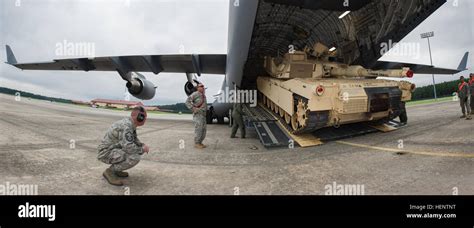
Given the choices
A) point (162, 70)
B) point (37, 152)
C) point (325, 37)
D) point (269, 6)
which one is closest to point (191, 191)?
point (37, 152)

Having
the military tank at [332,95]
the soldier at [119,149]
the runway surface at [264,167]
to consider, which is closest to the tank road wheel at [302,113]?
the military tank at [332,95]

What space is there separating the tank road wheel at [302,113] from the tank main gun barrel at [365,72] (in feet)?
7.35

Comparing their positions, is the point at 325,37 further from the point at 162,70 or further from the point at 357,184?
the point at 162,70

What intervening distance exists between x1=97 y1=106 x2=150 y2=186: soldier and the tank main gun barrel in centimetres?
583

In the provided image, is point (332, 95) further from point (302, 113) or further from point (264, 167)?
point (264, 167)

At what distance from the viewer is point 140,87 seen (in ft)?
43.0

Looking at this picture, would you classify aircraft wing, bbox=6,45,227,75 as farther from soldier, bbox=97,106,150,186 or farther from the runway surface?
soldier, bbox=97,106,150,186

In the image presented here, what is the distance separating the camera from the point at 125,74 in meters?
12.4

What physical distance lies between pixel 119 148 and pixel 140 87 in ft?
35.0

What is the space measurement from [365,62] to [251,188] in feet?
24.8

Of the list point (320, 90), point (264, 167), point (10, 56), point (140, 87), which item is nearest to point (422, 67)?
point (320, 90)

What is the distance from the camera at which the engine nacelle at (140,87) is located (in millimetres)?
12914

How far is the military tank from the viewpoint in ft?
18.4

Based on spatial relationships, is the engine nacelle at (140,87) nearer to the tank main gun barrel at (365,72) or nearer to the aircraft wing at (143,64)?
the aircraft wing at (143,64)
